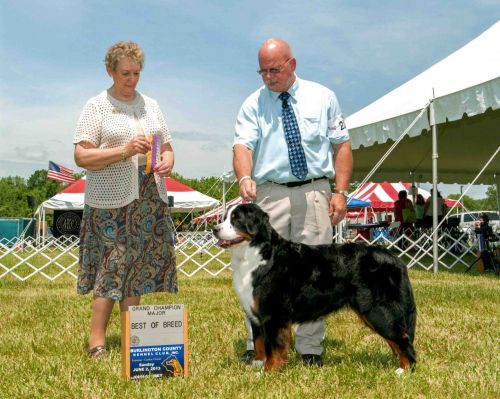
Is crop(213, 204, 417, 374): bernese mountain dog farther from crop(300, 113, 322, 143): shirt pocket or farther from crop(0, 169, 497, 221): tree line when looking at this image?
crop(0, 169, 497, 221): tree line

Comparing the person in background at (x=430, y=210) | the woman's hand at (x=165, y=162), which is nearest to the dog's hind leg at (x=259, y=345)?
the woman's hand at (x=165, y=162)

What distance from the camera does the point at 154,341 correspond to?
3.50m

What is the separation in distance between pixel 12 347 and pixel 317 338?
231 centimetres

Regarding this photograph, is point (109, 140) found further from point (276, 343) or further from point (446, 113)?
point (446, 113)

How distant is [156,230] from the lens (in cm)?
414

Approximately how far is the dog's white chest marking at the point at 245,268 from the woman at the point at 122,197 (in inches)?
29.2

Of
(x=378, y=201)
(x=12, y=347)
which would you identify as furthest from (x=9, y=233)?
(x=12, y=347)

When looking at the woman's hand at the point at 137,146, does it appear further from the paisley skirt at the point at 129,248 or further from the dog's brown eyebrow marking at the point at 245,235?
the dog's brown eyebrow marking at the point at 245,235

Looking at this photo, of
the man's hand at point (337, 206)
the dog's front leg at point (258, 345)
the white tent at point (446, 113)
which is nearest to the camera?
the dog's front leg at point (258, 345)

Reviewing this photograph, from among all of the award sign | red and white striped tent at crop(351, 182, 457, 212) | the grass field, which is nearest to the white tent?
the grass field

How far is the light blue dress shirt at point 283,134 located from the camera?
13.1 feet

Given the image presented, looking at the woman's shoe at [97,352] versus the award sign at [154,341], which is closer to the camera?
the award sign at [154,341]

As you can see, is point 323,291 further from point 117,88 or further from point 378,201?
point 378,201

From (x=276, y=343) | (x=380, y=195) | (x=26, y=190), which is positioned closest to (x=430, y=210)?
(x=276, y=343)
